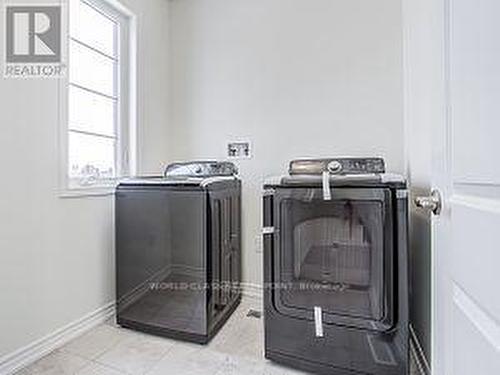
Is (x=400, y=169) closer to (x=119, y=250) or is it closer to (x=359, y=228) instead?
(x=359, y=228)

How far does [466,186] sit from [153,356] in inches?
65.5

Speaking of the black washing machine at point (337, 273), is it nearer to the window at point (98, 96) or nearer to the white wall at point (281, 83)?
the white wall at point (281, 83)

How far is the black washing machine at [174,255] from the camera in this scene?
5.92ft

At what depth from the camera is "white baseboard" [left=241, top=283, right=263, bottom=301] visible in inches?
97.4

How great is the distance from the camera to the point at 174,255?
187 centimetres

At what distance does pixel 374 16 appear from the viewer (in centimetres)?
216

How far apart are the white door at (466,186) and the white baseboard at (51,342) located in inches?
70.8

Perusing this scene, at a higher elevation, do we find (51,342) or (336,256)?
(336,256)

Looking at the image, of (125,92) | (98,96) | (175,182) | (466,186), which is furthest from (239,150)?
(466,186)

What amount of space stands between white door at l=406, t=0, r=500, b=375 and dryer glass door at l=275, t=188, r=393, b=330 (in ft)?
1.49

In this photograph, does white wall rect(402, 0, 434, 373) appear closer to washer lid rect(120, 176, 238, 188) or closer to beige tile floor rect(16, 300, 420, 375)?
beige tile floor rect(16, 300, 420, 375)

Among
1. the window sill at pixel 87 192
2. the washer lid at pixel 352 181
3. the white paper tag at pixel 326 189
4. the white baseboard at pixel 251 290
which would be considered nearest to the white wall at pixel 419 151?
the washer lid at pixel 352 181

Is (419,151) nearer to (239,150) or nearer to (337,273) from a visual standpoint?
(337,273)

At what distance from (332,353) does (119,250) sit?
4.56 feet
